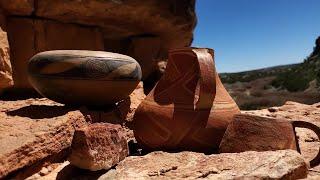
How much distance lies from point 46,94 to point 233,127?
137 centimetres

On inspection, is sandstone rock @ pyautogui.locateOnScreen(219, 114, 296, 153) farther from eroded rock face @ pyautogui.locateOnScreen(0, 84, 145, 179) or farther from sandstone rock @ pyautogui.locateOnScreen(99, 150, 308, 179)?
eroded rock face @ pyautogui.locateOnScreen(0, 84, 145, 179)

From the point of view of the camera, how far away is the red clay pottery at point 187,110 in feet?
8.02

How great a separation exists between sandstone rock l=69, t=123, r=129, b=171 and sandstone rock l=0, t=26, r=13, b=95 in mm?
2301

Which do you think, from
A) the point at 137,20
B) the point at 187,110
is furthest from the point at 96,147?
the point at 137,20

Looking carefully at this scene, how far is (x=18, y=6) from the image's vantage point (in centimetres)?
420

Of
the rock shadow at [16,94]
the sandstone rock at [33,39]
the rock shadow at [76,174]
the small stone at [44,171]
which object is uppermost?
the sandstone rock at [33,39]

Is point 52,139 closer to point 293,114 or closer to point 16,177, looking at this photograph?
point 16,177

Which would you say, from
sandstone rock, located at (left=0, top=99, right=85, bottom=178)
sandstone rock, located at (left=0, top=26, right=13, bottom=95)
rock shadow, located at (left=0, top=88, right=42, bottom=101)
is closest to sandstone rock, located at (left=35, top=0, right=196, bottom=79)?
sandstone rock, located at (left=0, top=26, right=13, bottom=95)

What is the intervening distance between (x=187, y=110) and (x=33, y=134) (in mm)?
931

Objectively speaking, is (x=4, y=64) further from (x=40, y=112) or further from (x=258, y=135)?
(x=258, y=135)

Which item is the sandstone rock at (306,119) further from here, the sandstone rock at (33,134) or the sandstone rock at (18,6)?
the sandstone rock at (18,6)

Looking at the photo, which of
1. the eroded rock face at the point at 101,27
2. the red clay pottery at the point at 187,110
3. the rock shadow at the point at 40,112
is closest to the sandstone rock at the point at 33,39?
the eroded rock face at the point at 101,27

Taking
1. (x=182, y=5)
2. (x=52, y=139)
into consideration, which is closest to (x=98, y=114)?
(x=52, y=139)

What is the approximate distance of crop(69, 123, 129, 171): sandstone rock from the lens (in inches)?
76.0
